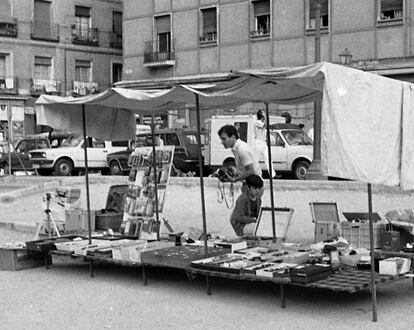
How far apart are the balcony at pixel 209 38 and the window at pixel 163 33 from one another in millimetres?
2187

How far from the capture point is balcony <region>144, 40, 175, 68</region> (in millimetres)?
36594

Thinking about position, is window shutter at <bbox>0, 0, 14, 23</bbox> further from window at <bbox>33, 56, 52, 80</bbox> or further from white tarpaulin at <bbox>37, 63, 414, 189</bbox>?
white tarpaulin at <bbox>37, 63, 414, 189</bbox>

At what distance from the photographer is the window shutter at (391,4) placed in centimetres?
2961

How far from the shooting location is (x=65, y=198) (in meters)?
11.9

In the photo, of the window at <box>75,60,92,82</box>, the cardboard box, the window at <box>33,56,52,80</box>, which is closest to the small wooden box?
the cardboard box

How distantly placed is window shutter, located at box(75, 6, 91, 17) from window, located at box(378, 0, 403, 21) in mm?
21935

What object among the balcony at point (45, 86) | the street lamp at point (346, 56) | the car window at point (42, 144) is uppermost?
the balcony at point (45, 86)

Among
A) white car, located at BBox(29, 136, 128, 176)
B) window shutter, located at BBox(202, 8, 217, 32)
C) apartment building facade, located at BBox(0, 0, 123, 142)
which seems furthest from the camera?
apartment building facade, located at BBox(0, 0, 123, 142)

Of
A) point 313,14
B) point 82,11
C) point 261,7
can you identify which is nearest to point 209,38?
point 261,7

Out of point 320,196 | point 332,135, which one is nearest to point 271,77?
point 332,135

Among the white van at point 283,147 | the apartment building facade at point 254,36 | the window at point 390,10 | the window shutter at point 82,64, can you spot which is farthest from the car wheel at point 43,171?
the window shutter at point 82,64

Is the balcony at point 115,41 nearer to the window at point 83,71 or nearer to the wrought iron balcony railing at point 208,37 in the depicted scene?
the window at point 83,71

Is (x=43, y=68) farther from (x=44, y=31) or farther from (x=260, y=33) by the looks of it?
(x=260, y=33)

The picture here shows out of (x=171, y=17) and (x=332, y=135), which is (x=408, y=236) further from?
(x=171, y=17)
